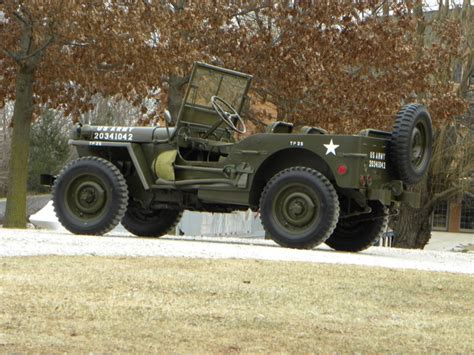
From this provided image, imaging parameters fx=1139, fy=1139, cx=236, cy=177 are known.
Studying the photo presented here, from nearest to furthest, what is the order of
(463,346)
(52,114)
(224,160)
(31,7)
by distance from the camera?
1. (463,346)
2. (224,160)
3. (31,7)
4. (52,114)

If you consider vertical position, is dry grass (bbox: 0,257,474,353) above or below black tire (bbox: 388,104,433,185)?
below

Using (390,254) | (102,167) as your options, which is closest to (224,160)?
(102,167)

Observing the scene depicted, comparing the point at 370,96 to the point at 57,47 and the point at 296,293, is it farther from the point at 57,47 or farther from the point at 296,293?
the point at 296,293

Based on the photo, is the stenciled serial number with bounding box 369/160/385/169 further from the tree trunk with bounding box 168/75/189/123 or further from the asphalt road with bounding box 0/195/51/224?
the asphalt road with bounding box 0/195/51/224

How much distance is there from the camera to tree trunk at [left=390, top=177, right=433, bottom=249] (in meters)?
29.2

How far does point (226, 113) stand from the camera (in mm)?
16047

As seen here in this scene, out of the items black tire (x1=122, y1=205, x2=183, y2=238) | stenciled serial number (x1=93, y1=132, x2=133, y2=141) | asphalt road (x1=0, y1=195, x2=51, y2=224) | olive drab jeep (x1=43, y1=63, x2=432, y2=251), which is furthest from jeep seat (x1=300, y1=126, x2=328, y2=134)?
asphalt road (x1=0, y1=195, x2=51, y2=224)

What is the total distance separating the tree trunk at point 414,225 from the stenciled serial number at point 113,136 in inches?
568

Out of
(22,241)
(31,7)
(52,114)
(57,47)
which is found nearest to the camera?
(22,241)

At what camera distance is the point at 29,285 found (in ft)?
30.3

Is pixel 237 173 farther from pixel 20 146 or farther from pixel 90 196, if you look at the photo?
pixel 20 146

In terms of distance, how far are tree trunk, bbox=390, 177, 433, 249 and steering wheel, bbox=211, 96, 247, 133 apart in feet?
44.6

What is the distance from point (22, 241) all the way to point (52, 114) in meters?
32.7

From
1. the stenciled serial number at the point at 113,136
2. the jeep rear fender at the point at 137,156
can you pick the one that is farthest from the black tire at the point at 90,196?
the stenciled serial number at the point at 113,136
